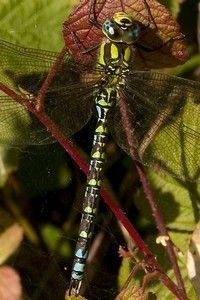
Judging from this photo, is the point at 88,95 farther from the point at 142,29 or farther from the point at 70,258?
the point at 70,258

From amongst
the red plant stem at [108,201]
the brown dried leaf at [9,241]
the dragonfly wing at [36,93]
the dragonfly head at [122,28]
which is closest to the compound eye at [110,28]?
the dragonfly head at [122,28]

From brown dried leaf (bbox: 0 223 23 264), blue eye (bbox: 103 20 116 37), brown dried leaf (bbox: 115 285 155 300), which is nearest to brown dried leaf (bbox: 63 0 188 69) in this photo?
blue eye (bbox: 103 20 116 37)

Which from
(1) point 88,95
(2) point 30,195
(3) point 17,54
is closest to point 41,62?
(3) point 17,54

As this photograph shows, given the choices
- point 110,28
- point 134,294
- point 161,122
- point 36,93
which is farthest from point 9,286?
point 110,28

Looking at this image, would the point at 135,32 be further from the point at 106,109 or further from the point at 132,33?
the point at 106,109

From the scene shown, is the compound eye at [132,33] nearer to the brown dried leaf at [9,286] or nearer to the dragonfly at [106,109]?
the dragonfly at [106,109]
